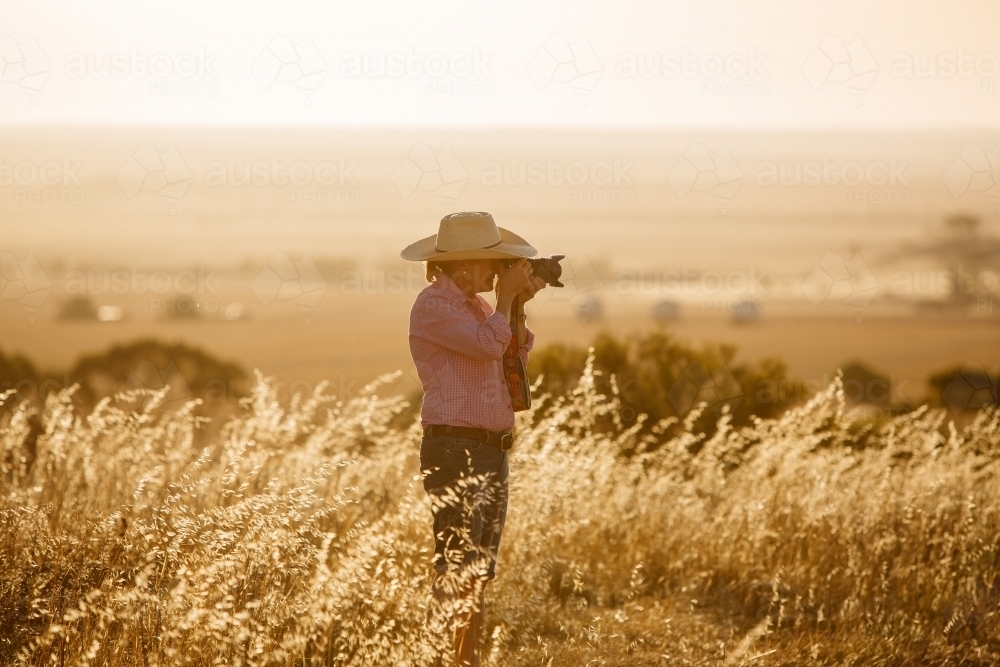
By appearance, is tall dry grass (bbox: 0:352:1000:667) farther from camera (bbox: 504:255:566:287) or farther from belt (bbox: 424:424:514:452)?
camera (bbox: 504:255:566:287)

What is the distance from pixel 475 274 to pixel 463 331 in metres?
0.38

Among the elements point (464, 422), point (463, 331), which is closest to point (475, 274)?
point (463, 331)

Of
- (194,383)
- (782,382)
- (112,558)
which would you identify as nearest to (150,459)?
(112,558)

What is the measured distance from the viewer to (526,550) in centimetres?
546

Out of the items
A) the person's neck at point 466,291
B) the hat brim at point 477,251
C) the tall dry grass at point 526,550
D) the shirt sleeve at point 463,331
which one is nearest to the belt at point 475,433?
the shirt sleeve at point 463,331

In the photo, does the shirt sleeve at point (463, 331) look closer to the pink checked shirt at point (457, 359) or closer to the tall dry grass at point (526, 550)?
the pink checked shirt at point (457, 359)

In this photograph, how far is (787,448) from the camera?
291 inches

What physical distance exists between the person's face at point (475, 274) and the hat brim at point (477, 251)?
1.8 inches

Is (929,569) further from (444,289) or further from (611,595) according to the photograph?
(444,289)

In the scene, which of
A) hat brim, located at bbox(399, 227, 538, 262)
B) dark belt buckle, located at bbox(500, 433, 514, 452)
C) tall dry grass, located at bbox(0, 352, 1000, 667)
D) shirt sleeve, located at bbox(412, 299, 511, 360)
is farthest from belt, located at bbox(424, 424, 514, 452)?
hat brim, located at bbox(399, 227, 538, 262)

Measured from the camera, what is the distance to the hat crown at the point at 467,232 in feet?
14.3

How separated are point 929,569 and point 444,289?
3.43 meters

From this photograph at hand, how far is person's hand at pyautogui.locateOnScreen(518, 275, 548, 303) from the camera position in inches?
171

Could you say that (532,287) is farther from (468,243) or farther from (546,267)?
(468,243)
